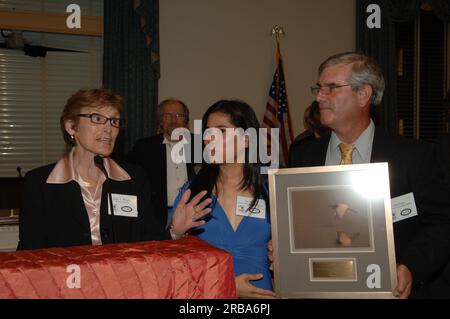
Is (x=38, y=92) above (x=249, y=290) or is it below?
above

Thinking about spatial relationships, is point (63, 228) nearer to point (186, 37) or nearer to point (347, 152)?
point (347, 152)

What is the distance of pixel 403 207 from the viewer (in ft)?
6.07

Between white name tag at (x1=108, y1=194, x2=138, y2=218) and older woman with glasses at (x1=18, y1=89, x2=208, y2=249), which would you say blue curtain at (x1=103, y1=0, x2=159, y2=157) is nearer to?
older woman with glasses at (x1=18, y1=89, x2=208, y2=249)

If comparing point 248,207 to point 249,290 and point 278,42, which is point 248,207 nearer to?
point 249,290

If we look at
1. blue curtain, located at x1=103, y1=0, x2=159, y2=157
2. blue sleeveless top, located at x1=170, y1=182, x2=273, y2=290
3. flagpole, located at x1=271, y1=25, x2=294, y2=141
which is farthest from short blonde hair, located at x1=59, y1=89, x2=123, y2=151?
flagpole, located at x1=271, y1=25, x2=294, y2=141

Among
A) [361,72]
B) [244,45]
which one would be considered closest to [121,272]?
[361,72]

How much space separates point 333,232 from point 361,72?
89 cm

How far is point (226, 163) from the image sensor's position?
235cm

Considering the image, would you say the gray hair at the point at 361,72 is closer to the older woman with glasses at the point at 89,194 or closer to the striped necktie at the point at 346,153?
the striped necktie at the point at 346,153

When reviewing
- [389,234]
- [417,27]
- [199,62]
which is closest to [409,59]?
[417,27]

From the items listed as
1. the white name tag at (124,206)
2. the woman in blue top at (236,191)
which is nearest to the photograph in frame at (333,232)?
the woman in blue top at (236,191)

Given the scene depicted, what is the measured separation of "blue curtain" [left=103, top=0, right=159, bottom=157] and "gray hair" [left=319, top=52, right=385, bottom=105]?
13.6ft

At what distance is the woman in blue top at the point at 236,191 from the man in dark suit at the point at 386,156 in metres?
0.25
